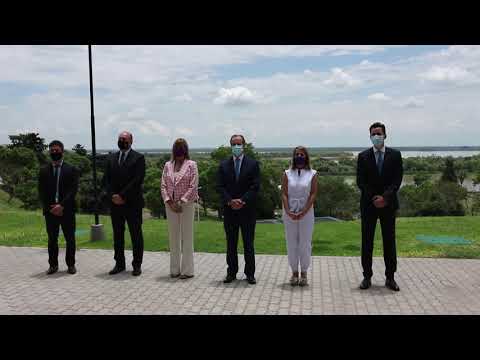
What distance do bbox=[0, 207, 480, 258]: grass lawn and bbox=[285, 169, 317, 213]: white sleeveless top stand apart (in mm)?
2607

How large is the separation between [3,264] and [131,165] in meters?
3.31

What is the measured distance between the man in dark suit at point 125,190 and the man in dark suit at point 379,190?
3.47 meters

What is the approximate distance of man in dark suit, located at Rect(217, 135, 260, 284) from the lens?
6629 millimetres

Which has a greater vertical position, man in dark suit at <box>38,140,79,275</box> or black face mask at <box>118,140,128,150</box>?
black face mask at <box>118,140,128,150</box>

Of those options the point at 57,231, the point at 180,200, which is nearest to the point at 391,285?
the point at 180,200

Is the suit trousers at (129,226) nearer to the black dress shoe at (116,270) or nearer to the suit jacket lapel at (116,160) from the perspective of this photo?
the black dress shoe at (116,270)

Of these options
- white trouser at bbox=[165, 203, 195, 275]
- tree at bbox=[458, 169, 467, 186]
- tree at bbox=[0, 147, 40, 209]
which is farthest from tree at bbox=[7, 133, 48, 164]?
tree at bbox=[458, 169, 467, 186]

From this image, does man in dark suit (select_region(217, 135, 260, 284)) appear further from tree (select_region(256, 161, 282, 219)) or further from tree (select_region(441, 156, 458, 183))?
tree (select_region(441, 156, 458, 183))

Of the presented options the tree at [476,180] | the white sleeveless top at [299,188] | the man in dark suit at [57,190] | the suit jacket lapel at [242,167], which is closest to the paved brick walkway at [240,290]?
the man in dark suit at [57,190]

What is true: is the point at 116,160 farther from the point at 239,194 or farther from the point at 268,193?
the point at 268,193

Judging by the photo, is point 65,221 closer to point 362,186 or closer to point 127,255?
point 127,255
